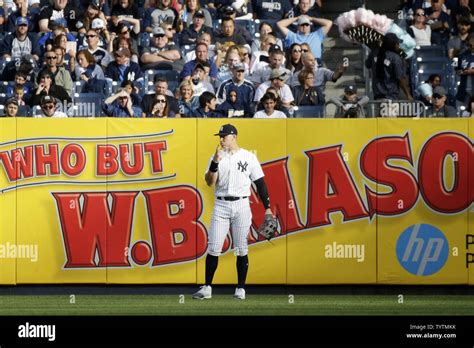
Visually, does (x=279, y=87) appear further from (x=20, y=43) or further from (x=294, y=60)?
(x=20, y=43)

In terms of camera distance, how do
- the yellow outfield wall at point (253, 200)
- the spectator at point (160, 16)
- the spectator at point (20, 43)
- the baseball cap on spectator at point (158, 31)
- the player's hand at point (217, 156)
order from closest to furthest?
the player's hand at point (217, 156) → the yellow outfield wall at point (253, 200) → the baseball cap on spectator at point (158, 31) → the spectator at point (20, 43) → the spectator at point (160, 16)

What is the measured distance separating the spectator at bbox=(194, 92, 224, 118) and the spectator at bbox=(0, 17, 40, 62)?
12.1 feet

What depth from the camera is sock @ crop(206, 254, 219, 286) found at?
693 inches

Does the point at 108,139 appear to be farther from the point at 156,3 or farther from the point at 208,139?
the point at 156,3

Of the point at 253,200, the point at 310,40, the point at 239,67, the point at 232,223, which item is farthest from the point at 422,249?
the point at 310,40

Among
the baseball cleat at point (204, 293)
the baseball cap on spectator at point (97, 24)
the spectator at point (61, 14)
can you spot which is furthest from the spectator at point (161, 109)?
the spectator at point (61, 14)

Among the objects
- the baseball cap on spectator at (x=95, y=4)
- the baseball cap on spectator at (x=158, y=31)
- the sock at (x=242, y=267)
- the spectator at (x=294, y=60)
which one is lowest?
the sock at (x=242, y=267)

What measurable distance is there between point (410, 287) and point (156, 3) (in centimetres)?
714

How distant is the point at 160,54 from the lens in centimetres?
2259

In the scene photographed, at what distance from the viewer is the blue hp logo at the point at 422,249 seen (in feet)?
62.7

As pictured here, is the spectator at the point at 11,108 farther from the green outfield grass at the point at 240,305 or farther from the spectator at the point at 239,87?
the spectator at the point at 239,87

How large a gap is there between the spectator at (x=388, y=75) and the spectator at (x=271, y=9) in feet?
8.33

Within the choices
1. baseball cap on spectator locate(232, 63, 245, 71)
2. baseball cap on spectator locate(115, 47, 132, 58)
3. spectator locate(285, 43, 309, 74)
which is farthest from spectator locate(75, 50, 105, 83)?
spectator locate(285, 43, 309, 74)

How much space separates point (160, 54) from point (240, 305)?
651 cm
